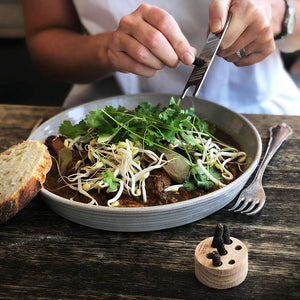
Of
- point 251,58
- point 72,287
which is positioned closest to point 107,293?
point 72,287

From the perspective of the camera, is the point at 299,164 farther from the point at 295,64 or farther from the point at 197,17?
the point at 295,64

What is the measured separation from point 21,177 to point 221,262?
57 cm

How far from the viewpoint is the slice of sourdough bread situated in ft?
3.81

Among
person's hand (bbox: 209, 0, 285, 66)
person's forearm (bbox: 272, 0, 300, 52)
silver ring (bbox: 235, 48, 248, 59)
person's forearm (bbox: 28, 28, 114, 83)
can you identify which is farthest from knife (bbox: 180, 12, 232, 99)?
person's forearm (bbox: 272, 0, 300, 52)

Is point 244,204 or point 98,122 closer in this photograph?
point 244,204

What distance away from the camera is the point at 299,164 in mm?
1426

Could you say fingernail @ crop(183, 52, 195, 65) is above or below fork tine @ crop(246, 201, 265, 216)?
above

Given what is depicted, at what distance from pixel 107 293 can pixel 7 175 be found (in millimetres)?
451

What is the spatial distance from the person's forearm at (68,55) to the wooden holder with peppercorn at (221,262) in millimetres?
955

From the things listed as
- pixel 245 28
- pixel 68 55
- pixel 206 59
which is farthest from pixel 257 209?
pixel 68 55

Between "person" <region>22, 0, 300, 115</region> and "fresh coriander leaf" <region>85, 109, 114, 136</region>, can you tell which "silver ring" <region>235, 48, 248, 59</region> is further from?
"fresh coriander leaf" <region>85, 109, 114, 136</region>

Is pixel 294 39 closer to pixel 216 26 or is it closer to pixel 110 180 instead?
pixel 216 26

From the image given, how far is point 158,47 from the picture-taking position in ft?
4.40

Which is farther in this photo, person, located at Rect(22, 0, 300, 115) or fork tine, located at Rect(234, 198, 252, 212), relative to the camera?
person, located at Rect(22, 0, 300, 115)
